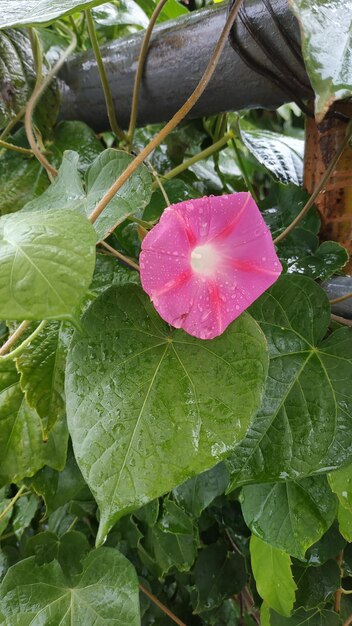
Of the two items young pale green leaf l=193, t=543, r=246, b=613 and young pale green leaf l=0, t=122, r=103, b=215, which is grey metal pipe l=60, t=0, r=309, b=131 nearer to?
young pale green leaf l=0, t=122, r=103, b=215

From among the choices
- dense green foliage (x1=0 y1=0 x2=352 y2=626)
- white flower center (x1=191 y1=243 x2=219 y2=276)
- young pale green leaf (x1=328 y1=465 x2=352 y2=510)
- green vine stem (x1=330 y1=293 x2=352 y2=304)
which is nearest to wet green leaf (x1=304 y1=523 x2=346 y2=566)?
dense green foliage (x1=0 y1=0 x2=352 y2=626)

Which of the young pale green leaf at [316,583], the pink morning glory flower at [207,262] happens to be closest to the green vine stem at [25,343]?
the pink morning glory flower at [207,262]


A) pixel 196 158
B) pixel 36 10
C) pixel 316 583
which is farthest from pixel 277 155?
pixel 316 583

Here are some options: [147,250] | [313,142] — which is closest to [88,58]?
[313,142]

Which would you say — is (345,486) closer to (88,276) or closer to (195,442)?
(195,442)

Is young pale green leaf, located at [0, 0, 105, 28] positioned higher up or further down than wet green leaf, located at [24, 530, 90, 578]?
higher up

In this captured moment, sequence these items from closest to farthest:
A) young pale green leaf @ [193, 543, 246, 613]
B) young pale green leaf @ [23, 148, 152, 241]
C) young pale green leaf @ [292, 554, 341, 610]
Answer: young pale green leaf @ [23, 148, 152, 241], young pale green leaf @ [292, 554, 341, 610], young pale green leaf @ [193, 543, 246, 613]
